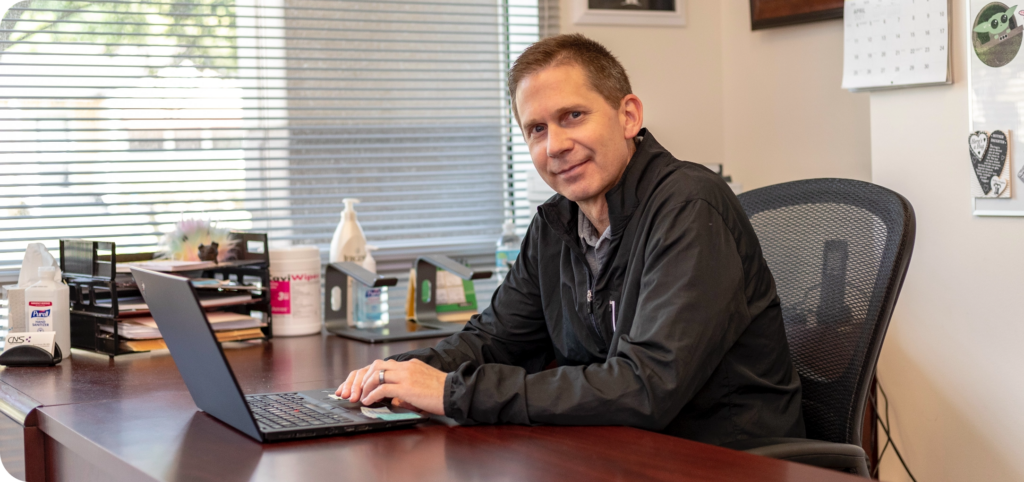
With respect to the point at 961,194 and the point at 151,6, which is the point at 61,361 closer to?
the point at 151,6

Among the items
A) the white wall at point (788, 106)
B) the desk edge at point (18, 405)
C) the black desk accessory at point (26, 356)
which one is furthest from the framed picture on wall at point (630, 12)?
the desk edge at point (18, 405)

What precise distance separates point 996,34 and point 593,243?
1048 mm

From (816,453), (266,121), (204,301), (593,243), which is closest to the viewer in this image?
(816,453)

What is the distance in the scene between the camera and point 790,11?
2.67m

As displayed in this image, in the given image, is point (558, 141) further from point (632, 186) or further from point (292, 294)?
point (292, 294)

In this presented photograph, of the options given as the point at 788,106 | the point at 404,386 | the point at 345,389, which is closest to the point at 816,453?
the point at 404,386

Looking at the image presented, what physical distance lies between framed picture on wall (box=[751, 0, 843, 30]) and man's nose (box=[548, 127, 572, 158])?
59.7 inches

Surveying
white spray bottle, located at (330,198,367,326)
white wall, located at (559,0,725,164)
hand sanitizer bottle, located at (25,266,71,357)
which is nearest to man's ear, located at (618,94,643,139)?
white spray bottle, located at (330,198,367,326)

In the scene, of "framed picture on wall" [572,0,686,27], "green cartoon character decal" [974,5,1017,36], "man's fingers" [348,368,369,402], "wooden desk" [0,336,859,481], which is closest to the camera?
"wooden desk" [0,336,859,481]

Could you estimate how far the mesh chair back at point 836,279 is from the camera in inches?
50.6

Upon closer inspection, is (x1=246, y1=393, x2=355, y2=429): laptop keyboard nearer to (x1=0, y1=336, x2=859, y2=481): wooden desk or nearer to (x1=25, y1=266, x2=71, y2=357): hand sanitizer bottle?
(x1=0, y1=336, x2=859, y2=481): wooden desk

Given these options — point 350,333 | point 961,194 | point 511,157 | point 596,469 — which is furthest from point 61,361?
point 961,194

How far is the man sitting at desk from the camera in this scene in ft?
3.61

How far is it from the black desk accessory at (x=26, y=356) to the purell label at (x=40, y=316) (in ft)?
0.19
